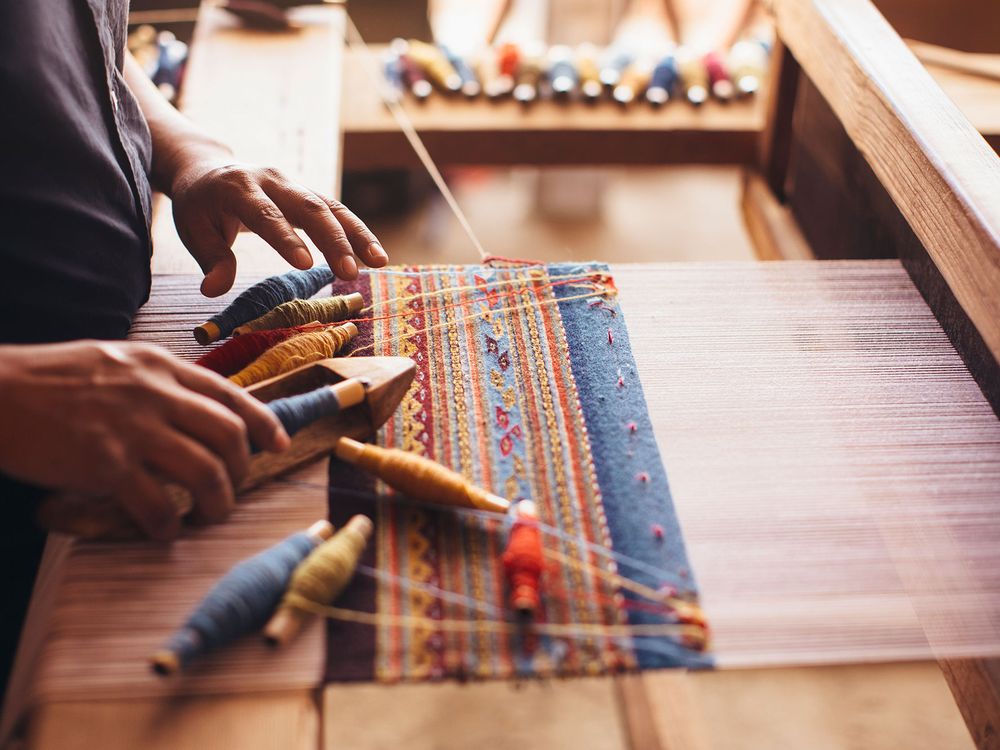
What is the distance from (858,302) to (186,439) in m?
0.96

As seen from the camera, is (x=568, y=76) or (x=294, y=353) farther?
(x=568, y=76)

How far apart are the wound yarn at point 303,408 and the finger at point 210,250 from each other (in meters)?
0.24

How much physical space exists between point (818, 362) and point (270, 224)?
71cm

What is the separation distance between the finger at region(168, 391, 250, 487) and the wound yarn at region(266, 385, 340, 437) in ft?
0.29

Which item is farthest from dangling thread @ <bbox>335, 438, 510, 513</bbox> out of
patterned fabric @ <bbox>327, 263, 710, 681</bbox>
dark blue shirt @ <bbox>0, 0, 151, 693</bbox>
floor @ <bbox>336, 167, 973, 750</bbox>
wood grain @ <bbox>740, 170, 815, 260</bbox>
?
wood grain @ <bbox>740, 170, 815, 260</bbox>

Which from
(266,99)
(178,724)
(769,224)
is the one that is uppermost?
(266,99)

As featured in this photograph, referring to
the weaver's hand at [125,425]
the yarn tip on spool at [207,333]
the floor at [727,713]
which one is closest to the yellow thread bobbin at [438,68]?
the floor at [727,713]

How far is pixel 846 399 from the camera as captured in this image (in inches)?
47.6

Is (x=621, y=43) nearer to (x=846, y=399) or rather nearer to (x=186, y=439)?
(x=846, y=399)

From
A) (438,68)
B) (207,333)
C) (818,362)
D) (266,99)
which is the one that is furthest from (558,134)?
(207,333)

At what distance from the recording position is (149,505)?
0.89 metres

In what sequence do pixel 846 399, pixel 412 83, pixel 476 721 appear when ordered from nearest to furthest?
pixel 846 399 → pixel 476 721 → pixel 412 83

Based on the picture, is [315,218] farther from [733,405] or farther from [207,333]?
[733,405]

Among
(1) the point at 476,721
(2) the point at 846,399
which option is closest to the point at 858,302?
(2) the point at 846,399
